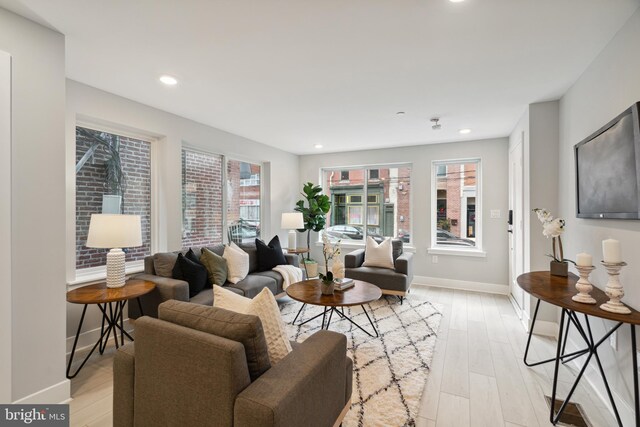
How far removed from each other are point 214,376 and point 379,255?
356 centimetres

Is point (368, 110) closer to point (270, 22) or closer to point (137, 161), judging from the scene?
point (270, 22)

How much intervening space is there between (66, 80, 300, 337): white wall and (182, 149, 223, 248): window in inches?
7.7

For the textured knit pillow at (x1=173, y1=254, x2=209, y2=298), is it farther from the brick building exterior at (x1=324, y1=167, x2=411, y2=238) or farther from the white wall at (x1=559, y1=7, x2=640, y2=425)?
the brick building exterior at (x1=324, y1=167, x2=411, y2=238)

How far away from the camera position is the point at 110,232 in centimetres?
240

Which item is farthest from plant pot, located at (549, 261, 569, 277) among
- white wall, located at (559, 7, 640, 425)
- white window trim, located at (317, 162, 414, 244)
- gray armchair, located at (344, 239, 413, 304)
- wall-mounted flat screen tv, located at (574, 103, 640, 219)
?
white window trim, located at (317, 162, 414, 244)

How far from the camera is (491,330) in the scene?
3.28 meters

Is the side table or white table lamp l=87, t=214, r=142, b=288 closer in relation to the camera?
the side table

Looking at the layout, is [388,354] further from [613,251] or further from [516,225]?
[516,225]

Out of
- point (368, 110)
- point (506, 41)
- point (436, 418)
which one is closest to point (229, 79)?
point (368, 110)

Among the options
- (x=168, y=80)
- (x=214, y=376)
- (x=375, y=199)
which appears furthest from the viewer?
(x=375, y=199)

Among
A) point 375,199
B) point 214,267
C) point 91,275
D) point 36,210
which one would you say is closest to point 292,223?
point 375,199

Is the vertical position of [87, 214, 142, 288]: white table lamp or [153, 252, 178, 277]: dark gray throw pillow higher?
[87, 214, 142, 288]: white table lamp

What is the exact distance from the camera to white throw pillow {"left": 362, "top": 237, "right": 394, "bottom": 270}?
14.4 feet

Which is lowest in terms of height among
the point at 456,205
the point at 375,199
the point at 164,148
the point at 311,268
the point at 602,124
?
the point at 311,268
